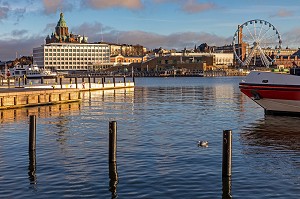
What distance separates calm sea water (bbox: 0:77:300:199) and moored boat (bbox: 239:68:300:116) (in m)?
1.84

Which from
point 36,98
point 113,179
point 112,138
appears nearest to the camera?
point 113,179

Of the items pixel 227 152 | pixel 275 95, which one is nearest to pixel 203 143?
pixel 227 152

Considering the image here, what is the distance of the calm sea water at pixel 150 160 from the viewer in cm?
1844

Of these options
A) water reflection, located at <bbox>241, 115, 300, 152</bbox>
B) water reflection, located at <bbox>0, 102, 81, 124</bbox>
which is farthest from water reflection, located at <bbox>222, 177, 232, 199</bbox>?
water reflection, located at <bbox>0, 102, 81, 124</bbox>

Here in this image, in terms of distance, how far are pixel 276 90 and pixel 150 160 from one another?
70.7 ft

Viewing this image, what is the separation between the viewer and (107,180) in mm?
19750

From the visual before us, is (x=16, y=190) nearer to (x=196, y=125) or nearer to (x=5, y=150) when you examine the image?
(x=5, y=150)

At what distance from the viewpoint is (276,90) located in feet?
137

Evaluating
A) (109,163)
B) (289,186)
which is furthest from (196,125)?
(289,186)

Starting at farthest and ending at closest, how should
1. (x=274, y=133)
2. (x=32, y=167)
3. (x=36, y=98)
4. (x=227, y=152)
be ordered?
(x=36, y=98)
(x=274, y=133)
(x=32, y=167)
(x=227, y=152)

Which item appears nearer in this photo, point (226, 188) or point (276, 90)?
point (226, 188)

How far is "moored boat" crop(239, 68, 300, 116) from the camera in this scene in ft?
133

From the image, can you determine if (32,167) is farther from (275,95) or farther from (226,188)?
(275,95)

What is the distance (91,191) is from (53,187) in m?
1.66
